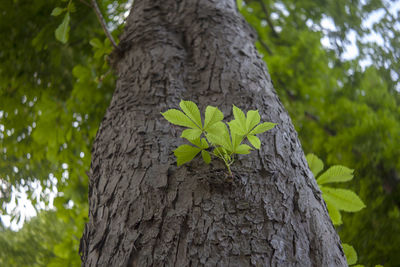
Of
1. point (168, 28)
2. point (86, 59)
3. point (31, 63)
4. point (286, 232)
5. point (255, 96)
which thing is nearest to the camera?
point (286, 232)

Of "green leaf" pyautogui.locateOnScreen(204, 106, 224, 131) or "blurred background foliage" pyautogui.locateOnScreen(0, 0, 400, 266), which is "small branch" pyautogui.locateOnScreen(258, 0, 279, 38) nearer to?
"blurred background foliage" pyautogui.locateOnScreen(0, 0, 400, 266)

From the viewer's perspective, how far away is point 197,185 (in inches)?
23.9

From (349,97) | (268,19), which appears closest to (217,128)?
(349,97)

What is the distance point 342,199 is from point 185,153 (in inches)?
19.3

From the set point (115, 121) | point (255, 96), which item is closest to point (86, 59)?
point (115, 121)

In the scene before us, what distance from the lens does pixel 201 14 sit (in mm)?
1094

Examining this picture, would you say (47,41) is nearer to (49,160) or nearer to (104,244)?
(49,160)

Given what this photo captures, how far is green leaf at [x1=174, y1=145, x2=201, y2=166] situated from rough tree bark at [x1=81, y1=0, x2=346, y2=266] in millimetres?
32

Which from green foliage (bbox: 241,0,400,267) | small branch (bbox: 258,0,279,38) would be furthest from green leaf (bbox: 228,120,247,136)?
small branch (bbox: 258,0,279,38)

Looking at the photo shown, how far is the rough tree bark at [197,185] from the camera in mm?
520

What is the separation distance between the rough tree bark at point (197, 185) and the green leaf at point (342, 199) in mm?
193

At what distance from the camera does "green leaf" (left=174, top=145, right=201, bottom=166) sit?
61 centimetres

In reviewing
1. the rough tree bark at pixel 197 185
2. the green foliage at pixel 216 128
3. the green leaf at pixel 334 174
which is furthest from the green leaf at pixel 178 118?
the green leaf at pixel 334 174

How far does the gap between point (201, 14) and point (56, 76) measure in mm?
1083
